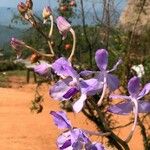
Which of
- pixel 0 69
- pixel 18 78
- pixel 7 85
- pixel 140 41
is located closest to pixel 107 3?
pixel 140 41

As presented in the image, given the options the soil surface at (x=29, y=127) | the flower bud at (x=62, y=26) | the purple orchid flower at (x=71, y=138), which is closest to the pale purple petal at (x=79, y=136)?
the purple orchid flower at (x=71, y=138)

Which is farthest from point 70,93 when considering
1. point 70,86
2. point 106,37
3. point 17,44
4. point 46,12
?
point 106,37

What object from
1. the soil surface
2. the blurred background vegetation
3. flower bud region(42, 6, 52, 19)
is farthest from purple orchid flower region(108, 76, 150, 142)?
the soil surface

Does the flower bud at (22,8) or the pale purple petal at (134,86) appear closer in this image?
the pale purple petal at (134,86)

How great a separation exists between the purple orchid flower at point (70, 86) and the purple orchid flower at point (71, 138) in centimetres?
4

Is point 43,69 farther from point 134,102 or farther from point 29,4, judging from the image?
point 29,4

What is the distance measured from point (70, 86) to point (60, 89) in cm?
3

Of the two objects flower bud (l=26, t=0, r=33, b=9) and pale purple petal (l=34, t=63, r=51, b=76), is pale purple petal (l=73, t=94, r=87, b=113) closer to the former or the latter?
pale purple petal (l=34, t=63, r=51, b=76)

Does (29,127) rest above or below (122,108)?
below

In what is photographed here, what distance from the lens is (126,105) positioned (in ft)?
4.14

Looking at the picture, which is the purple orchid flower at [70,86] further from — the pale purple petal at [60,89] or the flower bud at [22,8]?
the flower bud at [22,8]

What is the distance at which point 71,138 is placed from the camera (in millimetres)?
1207

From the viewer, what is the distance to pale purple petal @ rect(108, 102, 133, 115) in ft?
4.02

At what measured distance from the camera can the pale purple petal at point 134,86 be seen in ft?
4.13
